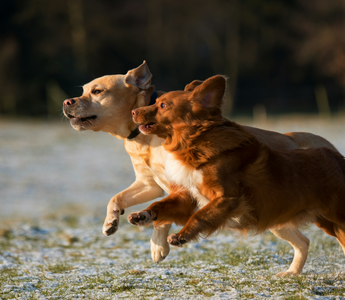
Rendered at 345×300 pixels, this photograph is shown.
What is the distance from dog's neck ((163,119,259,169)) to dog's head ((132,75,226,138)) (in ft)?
0.20

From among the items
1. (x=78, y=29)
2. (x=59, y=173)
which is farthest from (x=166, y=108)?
(x=78, y=29)

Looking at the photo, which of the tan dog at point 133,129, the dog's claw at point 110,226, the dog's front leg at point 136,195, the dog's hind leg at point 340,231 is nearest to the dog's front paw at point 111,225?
the dog's claw at point 110,226

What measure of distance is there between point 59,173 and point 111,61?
67.3ft

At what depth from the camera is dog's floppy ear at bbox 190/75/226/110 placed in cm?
364

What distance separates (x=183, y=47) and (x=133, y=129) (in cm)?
3185

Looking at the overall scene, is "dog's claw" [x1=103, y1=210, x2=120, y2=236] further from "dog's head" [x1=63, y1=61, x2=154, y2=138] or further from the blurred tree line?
the blurred tree line

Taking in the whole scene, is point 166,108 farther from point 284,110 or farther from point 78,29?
point 284,110

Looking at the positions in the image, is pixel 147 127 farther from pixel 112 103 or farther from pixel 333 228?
pixel 333 228

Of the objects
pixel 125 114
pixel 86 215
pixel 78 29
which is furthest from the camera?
pixel 78 29

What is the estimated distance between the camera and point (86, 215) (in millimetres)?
9750

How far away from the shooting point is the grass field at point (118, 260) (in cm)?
413

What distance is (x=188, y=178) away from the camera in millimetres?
3660

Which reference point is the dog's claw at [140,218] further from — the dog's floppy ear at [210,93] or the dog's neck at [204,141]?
the dog's floppy ear at [210,93]

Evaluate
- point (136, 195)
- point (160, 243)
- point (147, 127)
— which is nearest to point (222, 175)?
point (147, 127)
